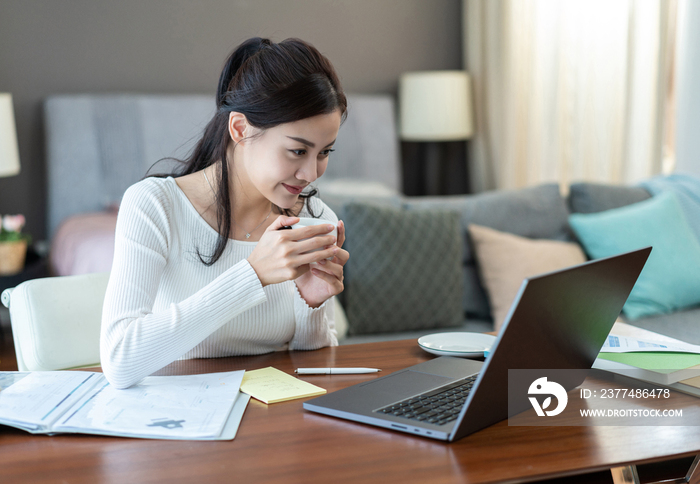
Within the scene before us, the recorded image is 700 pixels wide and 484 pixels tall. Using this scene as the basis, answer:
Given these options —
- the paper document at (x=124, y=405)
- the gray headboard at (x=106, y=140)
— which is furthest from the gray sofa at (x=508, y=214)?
the paper document at (x=124, y=405)

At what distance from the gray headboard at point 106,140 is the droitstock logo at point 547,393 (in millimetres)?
2368

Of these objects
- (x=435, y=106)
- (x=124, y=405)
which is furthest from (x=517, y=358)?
(x=435, y=106)

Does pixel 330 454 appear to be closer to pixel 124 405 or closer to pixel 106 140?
pixel 124 405

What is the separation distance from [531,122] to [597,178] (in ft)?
1.60

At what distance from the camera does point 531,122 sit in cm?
369

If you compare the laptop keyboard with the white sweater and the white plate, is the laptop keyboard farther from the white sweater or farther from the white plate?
the white sweater

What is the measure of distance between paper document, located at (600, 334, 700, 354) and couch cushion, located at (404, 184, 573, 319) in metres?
1.44

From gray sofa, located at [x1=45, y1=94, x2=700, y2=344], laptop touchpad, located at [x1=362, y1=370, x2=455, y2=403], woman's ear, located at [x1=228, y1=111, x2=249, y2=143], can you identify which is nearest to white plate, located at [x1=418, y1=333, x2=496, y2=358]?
laptop touchpad, located at [x1=362, y1=370, x2=455, y2=403]

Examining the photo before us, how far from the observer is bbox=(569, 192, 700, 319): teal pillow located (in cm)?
237

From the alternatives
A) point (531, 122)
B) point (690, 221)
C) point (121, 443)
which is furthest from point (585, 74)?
point (121, 443)

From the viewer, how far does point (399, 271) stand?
89.6 inches

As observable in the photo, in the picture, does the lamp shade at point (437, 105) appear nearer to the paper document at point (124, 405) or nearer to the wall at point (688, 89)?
the wall at point (688, 89)

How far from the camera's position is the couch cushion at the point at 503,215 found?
2508 mm

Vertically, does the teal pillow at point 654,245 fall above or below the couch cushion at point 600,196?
below
